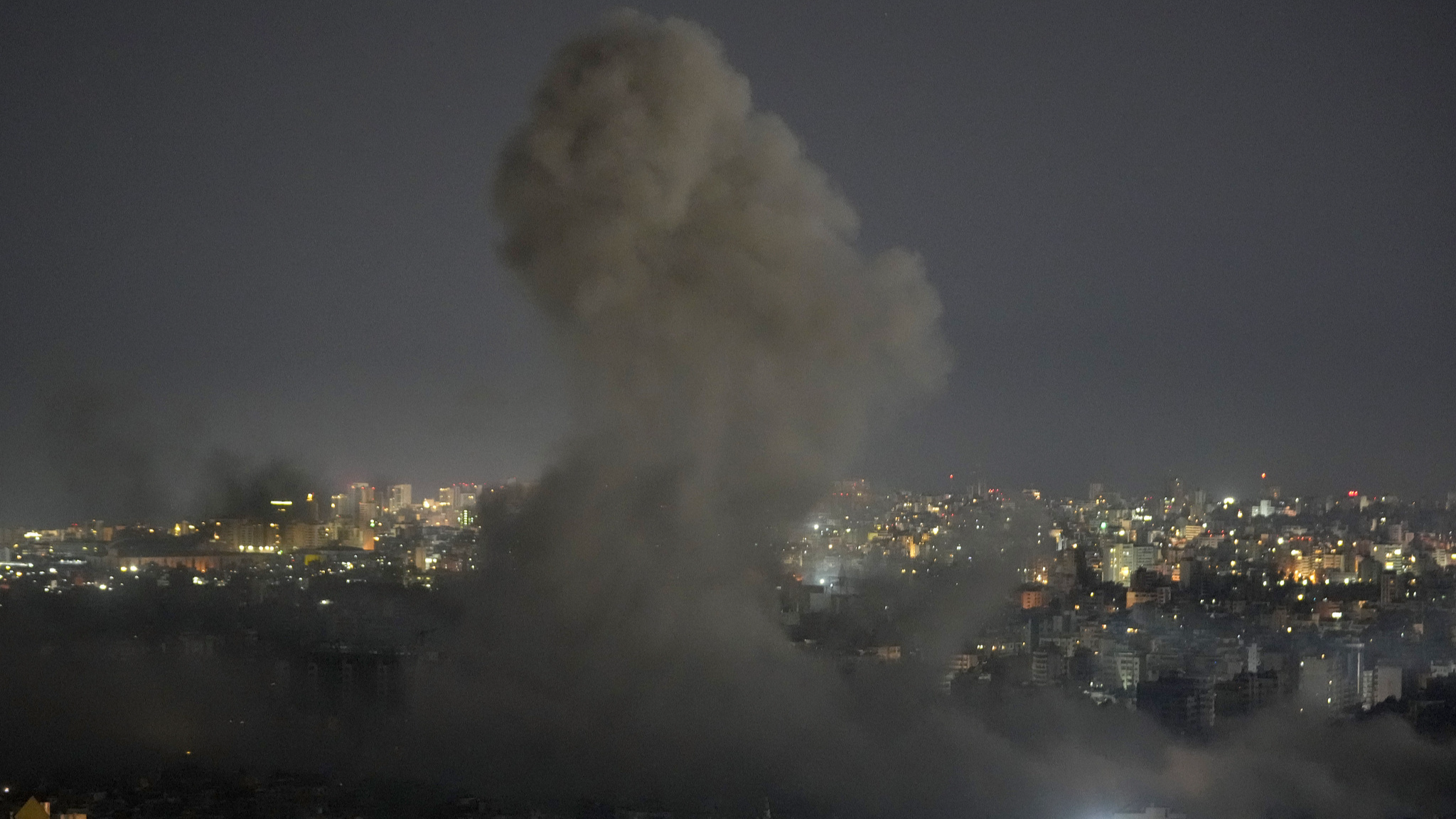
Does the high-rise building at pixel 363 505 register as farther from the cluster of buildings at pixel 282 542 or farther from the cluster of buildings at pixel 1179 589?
the cluster of buildings at pixel 1179 589

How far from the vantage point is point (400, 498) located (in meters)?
20.0

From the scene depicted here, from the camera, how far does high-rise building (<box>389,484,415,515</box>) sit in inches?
767

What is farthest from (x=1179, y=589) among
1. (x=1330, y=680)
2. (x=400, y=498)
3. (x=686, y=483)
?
(x=686, y=483)

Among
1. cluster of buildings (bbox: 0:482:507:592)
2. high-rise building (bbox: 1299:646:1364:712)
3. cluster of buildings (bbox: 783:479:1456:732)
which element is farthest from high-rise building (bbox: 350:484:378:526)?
high-rise building (bbox: 1299:646:1364:712)

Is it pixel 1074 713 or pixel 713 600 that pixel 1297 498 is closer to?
pixel 1074 713

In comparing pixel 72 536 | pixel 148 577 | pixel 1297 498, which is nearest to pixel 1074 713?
pixel 148 577

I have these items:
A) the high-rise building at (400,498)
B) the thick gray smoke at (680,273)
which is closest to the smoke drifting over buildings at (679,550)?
the thick gray smoke at (680,273)

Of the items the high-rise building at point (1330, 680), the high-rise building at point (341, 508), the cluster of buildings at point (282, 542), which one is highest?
the high-rise building at point (341, 508)

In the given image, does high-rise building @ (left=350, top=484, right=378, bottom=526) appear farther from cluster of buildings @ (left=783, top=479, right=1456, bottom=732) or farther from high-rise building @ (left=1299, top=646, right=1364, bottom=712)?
high-rise building @ (left=1299, top=646, right=1364, bottom=712)

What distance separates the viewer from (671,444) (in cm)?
1253

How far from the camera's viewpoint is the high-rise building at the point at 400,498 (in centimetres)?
1948

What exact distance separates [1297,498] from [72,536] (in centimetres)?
2112

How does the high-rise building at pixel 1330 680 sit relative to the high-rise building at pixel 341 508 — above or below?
below

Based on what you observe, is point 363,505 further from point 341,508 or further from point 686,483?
point 686,483
